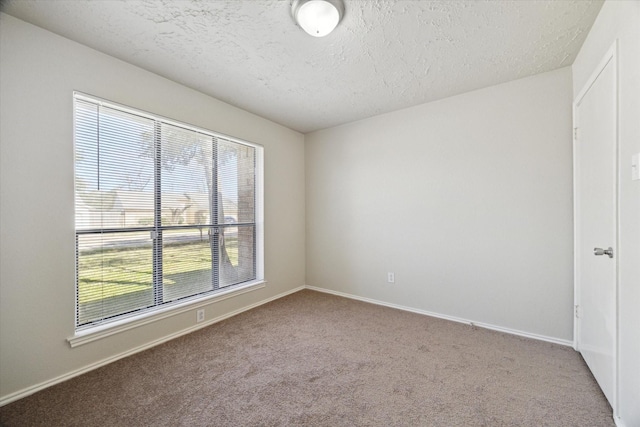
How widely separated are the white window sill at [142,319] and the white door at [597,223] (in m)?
3.22

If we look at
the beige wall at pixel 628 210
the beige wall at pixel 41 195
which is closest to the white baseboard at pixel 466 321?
the beige wall at pixel 628 210

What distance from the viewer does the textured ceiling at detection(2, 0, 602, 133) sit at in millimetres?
1648

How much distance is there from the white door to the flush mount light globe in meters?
1.64

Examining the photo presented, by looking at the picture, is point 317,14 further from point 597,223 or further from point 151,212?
point 597,223

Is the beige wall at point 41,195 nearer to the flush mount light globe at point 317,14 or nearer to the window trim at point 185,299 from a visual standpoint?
the window trim at point 185,299

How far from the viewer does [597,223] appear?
1.75m

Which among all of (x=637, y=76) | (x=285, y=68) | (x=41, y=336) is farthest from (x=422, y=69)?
(x=41, y=336)

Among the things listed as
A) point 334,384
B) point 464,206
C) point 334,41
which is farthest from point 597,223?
point 334,41

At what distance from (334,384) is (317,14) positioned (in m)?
2.54

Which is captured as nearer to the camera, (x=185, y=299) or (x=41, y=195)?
(x=41, y=195)

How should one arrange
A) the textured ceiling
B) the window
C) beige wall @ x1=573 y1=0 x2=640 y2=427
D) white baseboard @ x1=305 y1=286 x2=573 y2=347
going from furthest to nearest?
white baseboard @ x1=305 y1=286 x2=573 y2=347 < the window < the textured ceiling < beige wall @ x1=573 y1=0 x2=640 y2=427

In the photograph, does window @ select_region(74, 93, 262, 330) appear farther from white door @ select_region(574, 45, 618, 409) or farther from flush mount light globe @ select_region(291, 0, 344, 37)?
white door @ select_region(574, 45, 618, 409)

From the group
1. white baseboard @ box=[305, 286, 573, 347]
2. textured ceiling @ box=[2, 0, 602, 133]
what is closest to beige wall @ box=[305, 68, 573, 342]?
white baseboard @ box=[305, 286, 573, 347]

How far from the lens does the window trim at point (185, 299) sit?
2.01 meters
